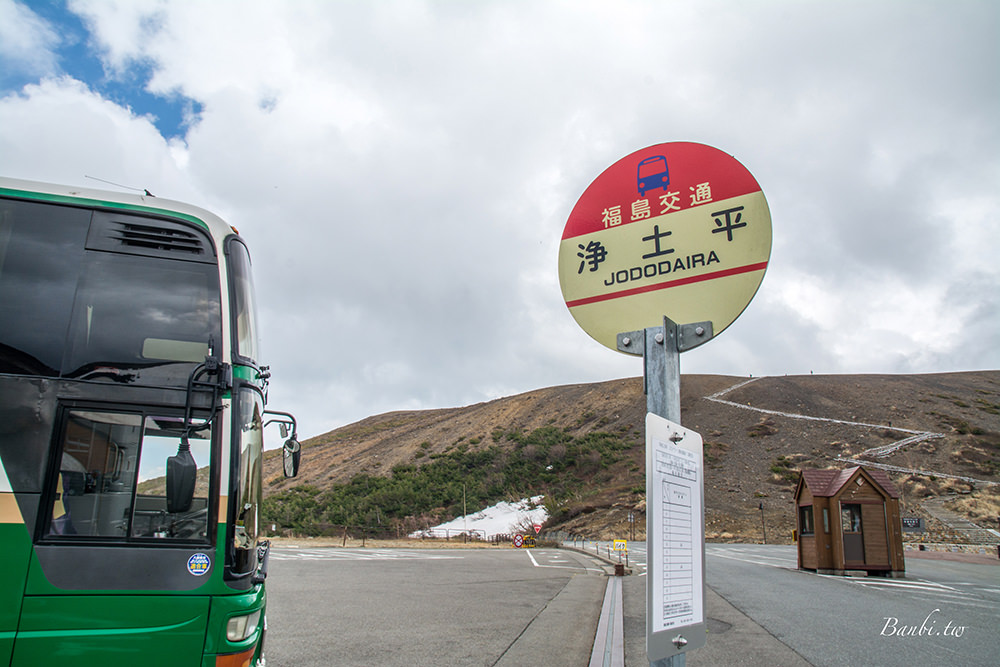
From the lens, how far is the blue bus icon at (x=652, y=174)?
7.86 feet

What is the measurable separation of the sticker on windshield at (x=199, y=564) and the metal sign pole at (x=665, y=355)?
9.68ft

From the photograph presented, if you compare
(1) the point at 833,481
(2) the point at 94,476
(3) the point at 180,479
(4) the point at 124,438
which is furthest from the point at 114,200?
(1) the point at 833,481

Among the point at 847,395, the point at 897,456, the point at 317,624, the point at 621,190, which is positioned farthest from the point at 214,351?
the point at 847,395

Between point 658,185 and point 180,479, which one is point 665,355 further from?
point 180,479

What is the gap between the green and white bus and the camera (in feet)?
11.6

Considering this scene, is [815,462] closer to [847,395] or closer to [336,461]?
[847,395]

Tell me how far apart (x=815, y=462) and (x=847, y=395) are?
27.7 metres

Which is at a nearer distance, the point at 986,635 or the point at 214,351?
the point at 214,351

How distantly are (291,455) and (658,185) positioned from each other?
144 inches

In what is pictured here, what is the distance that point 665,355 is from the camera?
2248 millimetres

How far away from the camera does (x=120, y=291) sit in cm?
409

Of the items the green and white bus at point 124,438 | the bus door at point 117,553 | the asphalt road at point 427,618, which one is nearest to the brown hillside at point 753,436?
the asphalt road at point 427,618

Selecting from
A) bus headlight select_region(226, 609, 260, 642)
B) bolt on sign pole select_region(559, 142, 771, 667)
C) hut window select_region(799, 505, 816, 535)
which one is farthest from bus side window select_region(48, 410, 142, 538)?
hut window select_region(799, 505, 816, 535)

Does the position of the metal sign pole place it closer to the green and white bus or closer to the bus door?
the green and white bus
